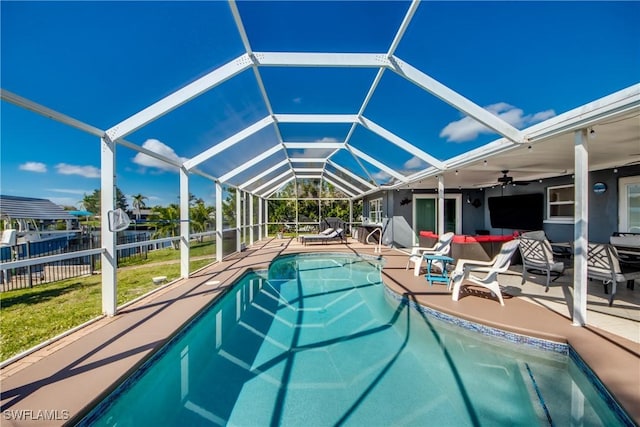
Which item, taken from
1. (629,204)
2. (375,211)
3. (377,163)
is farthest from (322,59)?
(375,211)

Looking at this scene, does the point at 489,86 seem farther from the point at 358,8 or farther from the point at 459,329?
the point at 459,329

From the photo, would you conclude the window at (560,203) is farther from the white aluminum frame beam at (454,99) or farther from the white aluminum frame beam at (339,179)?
the white aluminum frame beam at (339,179)

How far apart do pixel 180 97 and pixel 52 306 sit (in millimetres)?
4750

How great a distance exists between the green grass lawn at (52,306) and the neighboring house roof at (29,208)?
65.6 inches

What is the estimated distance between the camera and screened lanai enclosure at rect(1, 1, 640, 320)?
3.09m

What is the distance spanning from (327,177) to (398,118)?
10570mm

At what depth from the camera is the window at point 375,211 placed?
49.7 ft

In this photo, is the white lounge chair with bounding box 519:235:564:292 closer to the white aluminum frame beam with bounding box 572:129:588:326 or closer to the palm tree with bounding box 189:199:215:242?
the white aluminum frame beam with bounding box 572:129:588:326

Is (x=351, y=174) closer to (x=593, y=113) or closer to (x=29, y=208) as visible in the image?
(x=593, y=113)

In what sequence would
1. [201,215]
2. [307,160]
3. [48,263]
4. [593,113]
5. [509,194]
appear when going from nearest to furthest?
[593,113]
[48,263]
[509,194]
[201,215]
[307,160]

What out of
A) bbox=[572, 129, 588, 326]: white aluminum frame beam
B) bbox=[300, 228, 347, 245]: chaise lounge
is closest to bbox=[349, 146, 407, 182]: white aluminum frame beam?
bbox=[300, 228, 347, 245]: chaise lounge

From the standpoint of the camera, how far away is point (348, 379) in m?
3.37

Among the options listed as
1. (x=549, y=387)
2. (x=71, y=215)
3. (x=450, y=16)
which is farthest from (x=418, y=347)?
(x=71, y=215)

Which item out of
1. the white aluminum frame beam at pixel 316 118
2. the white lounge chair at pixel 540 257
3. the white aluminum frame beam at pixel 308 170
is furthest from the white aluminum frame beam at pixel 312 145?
the white lounge chair at pixel 540 257
